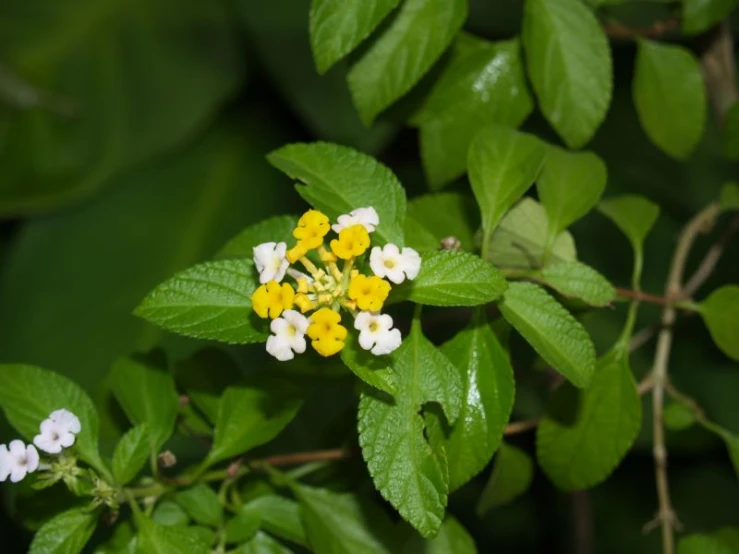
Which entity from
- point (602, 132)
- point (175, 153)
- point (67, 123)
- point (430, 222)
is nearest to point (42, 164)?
point (67, 123)

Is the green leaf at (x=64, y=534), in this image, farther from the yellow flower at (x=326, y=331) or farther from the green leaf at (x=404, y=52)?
the green leaf at (x=404, y=52)

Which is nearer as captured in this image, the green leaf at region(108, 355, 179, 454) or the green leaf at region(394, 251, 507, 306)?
the green leaf at region(394, 251, 507, 306)

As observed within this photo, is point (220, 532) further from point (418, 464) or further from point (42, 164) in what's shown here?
point (42, 164)

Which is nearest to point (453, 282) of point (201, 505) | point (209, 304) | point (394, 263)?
point (394, 263)

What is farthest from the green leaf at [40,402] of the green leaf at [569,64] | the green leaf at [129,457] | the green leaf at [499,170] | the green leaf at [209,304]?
the green leaf at [569,64]

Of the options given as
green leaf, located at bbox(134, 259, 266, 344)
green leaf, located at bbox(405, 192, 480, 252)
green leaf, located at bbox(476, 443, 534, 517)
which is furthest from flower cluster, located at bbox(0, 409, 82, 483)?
green leaf, located at bbox(476, 443, 534, 517)

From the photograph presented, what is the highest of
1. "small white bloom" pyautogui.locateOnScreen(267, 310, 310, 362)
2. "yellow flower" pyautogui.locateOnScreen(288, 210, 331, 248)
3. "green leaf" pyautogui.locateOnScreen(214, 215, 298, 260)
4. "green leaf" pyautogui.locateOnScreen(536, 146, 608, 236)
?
"yellow flower" pyautogui.locateOnScreen(288, 210, 331, 248)

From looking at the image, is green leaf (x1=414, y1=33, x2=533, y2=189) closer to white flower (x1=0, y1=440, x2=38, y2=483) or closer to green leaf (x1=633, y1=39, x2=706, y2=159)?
green leaf (x1=633, y1=39, x2=706, y2=159)
